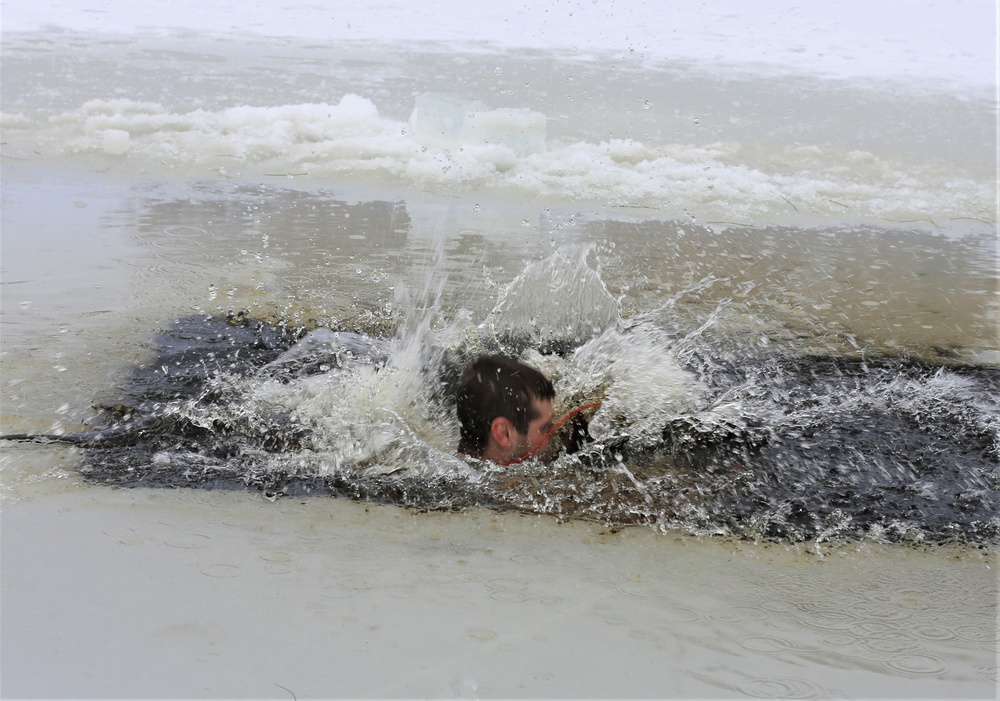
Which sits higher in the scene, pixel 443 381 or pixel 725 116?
pixel 725 116

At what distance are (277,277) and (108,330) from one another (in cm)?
103

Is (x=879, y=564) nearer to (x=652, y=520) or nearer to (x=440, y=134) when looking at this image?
(x=652, y=520)

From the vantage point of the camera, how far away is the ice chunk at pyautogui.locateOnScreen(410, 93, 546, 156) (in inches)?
299

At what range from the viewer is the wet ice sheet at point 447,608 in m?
1.97

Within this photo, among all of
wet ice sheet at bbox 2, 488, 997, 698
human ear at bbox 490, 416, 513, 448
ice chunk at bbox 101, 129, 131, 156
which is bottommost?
wet ice sheet at bbox 2, 488, 997, 698

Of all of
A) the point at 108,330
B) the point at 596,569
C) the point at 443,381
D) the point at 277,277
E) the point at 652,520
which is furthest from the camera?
the point at 277,277

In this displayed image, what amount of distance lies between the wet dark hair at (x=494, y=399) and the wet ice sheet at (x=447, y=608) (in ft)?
1.53

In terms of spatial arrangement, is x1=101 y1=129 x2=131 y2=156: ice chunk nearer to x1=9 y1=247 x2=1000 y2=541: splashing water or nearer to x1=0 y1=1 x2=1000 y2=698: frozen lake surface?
x1=0 y1=1 x2=1000 y2=698: frozen lake surface

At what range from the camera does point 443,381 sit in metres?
3.55

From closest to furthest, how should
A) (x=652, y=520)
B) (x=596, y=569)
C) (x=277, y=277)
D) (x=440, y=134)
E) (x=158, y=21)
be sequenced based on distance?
1. (x=596, y=569)
2. (x=652, y=520)
3. (x=277, y=277)
4. (x=440, y=134)
5. (x=158, y=21)

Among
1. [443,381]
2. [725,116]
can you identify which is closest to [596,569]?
[443,381]

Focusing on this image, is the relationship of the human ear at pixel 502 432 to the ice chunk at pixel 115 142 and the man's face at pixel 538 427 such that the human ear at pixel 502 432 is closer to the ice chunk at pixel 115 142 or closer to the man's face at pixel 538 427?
the man's face at pixel 538 427

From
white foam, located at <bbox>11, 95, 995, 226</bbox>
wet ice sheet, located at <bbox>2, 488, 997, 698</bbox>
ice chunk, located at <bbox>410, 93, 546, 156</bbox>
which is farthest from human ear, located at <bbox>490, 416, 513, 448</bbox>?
ice chunk, located at <bbox>410, 93, 546, 156</bbox>

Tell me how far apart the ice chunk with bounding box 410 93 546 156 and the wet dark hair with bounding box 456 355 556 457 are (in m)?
4.65
